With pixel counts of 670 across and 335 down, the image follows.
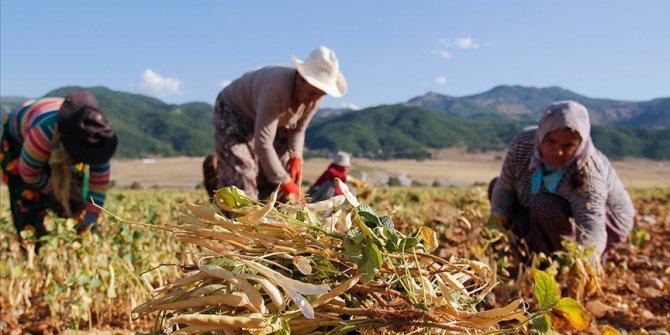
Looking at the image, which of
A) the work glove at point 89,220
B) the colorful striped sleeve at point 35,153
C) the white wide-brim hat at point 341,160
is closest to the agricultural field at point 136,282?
the work glove at point 89,220

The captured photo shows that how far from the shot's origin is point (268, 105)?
3023 millimetres

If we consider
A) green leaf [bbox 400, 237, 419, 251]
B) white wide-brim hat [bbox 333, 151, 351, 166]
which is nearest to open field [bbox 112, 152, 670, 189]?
white wide-brim hat [bbox 333, 151, 351, 166]

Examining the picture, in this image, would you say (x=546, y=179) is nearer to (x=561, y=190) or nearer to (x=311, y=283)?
(x=561, y=190)

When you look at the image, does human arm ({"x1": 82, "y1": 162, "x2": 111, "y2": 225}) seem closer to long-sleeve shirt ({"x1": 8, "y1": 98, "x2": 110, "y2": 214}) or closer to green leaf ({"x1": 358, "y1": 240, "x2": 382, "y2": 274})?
long-sleeve shirt ({"x1": 8, "y1": 98, "x2": 110, "y2": 214})

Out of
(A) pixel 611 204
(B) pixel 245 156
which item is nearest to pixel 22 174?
(B) pixel 245 156

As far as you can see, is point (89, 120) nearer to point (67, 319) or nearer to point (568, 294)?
point (67, 319)

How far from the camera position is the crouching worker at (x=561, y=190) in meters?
2.69

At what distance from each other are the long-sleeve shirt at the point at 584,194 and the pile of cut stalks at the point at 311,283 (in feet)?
6.31

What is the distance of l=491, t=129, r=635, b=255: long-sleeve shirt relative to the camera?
108 inches

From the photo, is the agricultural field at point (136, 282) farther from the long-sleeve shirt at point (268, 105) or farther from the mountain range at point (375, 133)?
the mountain range at point (375, 133)

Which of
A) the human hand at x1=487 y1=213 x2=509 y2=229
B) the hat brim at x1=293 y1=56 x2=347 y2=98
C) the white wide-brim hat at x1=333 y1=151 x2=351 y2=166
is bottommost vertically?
the human hand at x1=487 y1=213 x2=509 y2=229

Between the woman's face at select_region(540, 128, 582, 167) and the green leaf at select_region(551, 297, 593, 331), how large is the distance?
A: 5.54ft

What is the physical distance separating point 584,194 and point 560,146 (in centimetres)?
28

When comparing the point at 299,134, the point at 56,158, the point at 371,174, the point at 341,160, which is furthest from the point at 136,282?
the point at 371,174
